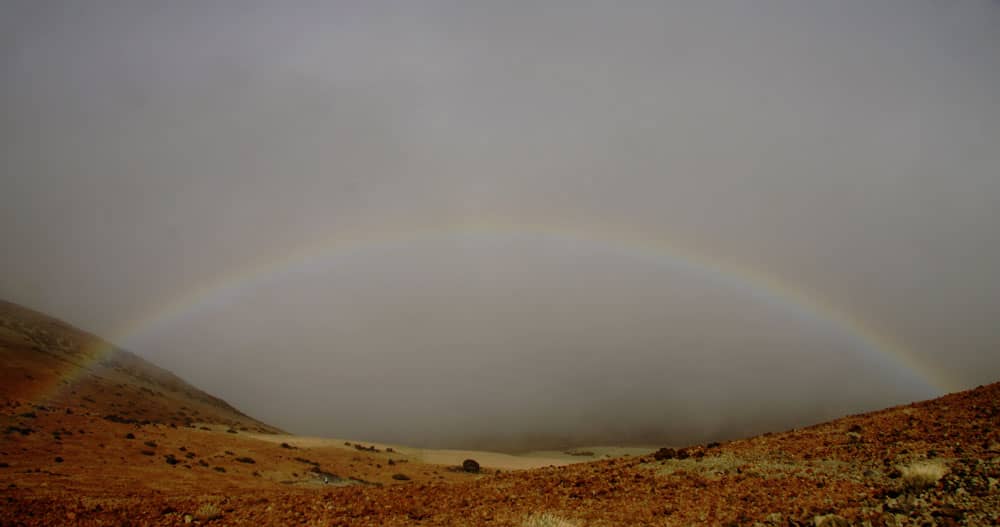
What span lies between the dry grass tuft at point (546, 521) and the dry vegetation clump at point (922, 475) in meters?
6.95

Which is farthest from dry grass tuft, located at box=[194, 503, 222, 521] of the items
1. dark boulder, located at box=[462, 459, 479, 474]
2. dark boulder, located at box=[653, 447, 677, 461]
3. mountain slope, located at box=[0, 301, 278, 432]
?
mountain slope, located at box=[0, 301, 278, 432]

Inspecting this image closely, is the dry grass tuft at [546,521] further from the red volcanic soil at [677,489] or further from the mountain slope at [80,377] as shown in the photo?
the mountain slope at [80,377]

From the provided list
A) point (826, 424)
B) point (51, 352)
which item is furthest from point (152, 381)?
point (826, 424)

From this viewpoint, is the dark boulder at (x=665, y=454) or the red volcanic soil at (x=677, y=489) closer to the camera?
the red volcanic soil at (x=677, y=489)

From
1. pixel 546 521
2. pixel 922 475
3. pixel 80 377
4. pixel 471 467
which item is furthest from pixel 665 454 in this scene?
pixel 80 377

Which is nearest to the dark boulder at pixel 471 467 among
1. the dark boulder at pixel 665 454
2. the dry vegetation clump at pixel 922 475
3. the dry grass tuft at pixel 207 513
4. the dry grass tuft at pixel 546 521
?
the dark boulder at pixel 665 454

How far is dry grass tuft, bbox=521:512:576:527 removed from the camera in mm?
10578

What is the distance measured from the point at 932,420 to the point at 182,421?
78.8 metres

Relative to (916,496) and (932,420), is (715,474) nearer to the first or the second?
(916,496)

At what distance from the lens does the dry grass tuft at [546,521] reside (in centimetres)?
1058

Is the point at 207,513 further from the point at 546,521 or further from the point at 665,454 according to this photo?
the point at 665,454

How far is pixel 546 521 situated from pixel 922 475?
7783 mm

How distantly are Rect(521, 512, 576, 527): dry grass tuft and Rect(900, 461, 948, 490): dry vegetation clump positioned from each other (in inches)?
273

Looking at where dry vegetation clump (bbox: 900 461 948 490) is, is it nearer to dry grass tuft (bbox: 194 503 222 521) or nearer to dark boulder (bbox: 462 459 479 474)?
dry grass tuft (bbox: 194 503 222 521)
